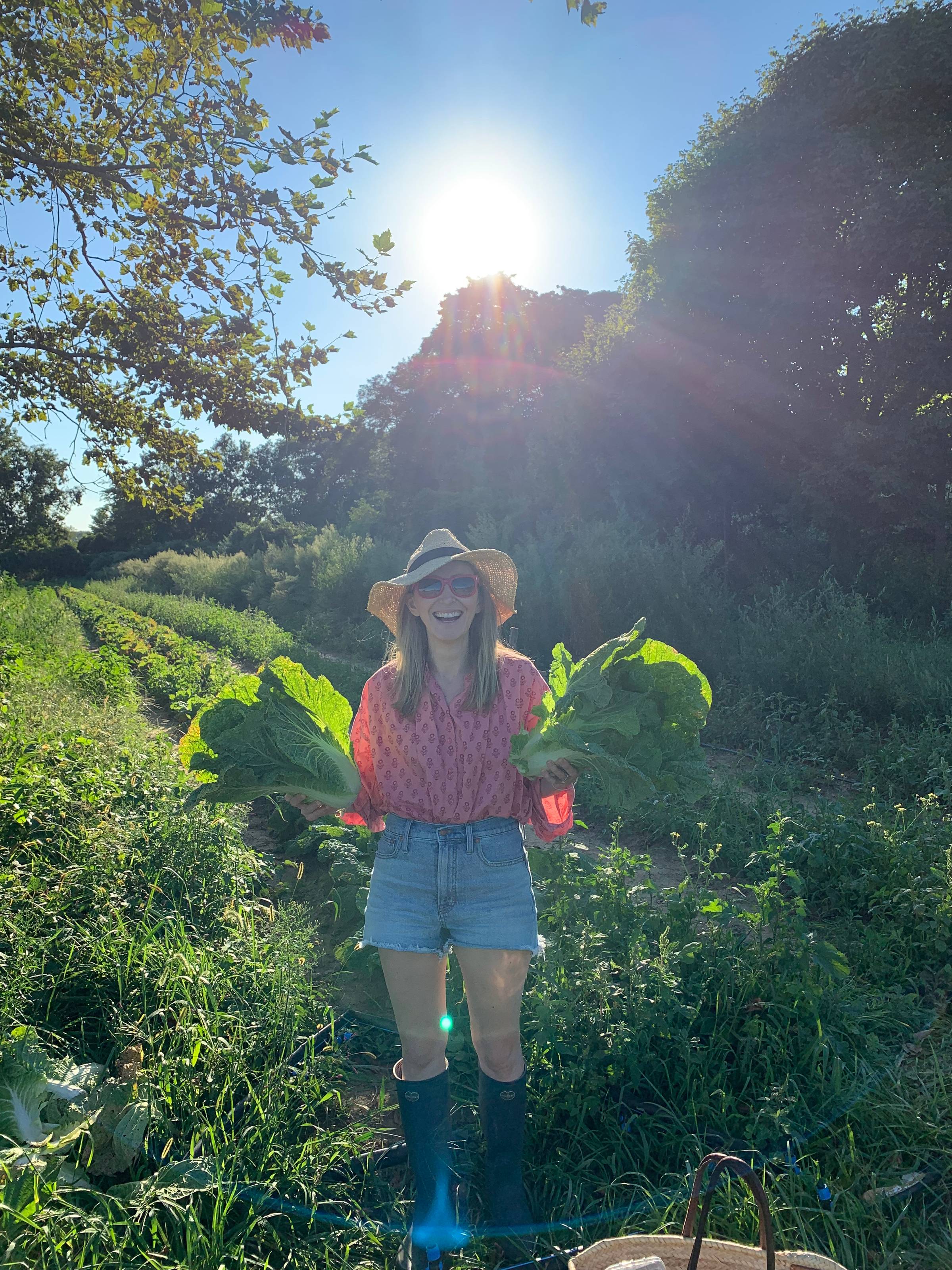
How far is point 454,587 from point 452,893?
3.22 feet

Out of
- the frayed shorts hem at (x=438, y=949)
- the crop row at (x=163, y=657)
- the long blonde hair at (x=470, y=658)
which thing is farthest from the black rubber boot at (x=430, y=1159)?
the crop row at (x=163, y=657)

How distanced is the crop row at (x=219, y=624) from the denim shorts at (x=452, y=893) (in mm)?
10912

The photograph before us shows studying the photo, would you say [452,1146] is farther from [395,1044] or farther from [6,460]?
[6,460]

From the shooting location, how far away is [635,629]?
2.28m

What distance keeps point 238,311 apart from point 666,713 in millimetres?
4382

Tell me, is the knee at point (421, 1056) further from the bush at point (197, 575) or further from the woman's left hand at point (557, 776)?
the bush at point (197, 575)

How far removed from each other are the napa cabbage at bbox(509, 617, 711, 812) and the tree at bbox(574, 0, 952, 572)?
9.81 meters

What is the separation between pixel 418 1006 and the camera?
7.50ft

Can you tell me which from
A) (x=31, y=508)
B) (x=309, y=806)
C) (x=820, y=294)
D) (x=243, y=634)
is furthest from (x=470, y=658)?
(x=31, y=508)

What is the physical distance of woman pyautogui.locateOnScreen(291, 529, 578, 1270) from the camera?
2.25m

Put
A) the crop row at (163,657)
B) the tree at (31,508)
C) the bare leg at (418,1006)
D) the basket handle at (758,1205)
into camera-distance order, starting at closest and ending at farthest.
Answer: the basket handle at (758,1205) → the bare leg at (418,1006) → the crop row at (163,657) → the tree at (31,508)

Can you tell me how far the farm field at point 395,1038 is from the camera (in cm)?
223

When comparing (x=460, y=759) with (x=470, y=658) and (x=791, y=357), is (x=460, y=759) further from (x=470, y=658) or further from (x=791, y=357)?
(x=791, y=357)

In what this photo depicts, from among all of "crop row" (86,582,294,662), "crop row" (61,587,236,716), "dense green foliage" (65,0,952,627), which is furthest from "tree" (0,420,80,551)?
"dense green foliage" (65,0,952,627)
